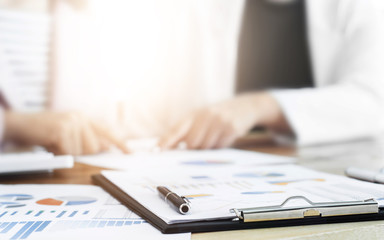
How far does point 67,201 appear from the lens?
294mm

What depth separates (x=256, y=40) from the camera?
1.60 m

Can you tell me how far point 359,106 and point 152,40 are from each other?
3.11ft

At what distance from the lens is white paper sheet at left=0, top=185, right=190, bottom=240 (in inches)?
8.1

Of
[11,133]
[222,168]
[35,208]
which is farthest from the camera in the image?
[11,133]

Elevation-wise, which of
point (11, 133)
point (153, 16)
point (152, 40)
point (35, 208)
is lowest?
point (11, 133)

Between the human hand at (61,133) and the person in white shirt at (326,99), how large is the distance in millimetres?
126

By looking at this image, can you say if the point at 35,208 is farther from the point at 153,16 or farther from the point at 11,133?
the point at 153,16

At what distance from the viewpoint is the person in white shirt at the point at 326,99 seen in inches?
31.6

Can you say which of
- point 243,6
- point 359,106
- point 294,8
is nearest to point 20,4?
point 243,6

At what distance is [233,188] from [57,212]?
0.42 ft

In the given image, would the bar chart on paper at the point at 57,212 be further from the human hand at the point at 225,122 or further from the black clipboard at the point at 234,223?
the human hand at the point at 225,122

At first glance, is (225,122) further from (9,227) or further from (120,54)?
(120,54)

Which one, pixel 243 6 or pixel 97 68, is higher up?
pixel 243 6

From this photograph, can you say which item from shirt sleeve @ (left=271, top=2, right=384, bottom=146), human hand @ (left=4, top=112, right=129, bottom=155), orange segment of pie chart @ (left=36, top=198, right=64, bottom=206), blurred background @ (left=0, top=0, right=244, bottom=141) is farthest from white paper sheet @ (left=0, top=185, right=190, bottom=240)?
blurred background @ (left=0, top=0, right=244, bottom=141)
